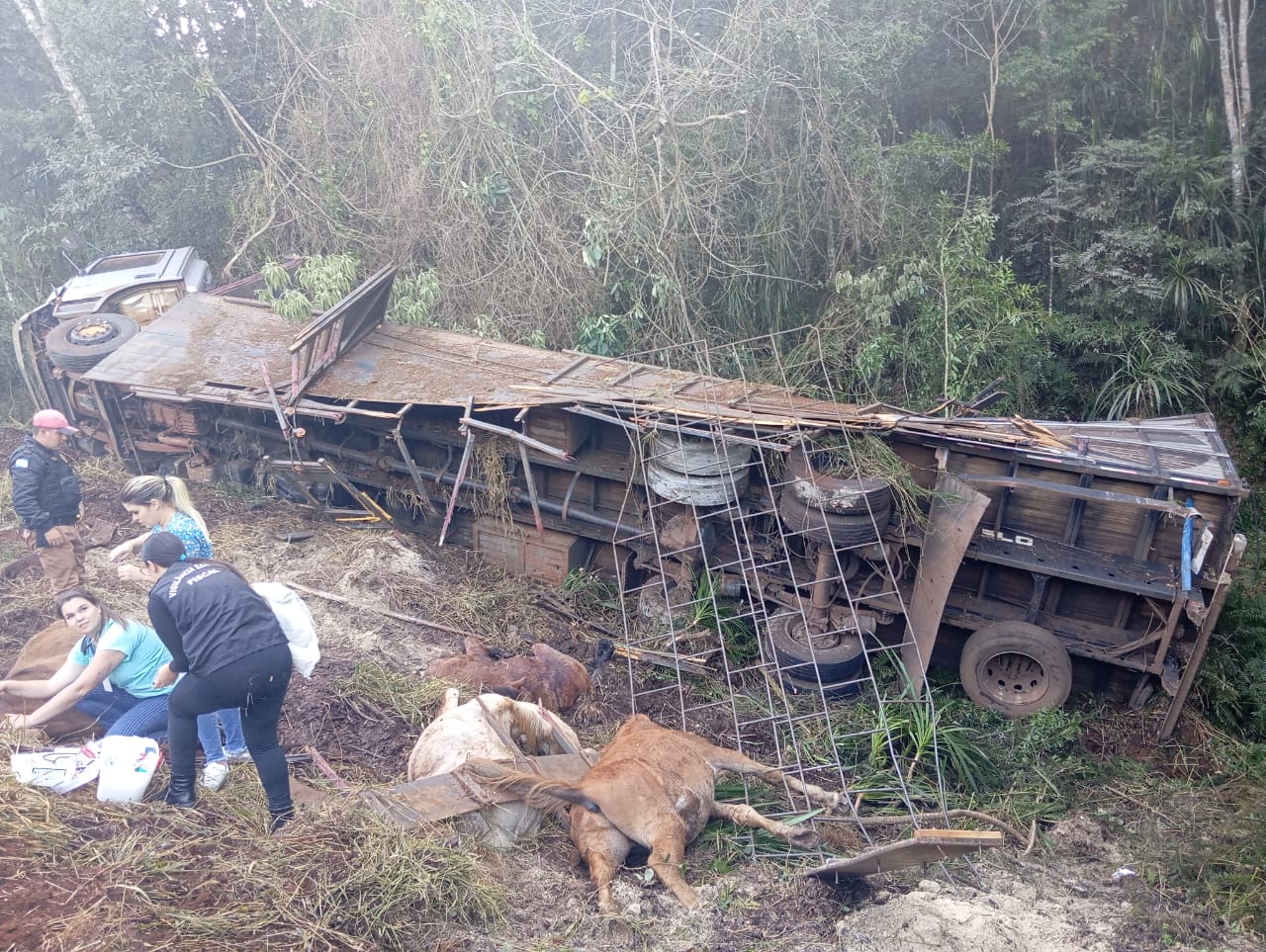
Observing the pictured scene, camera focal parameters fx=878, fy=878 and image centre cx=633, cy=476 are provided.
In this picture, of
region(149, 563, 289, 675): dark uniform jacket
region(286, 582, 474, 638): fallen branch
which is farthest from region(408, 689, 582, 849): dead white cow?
region(286, 582, 474, 638): fallen branch

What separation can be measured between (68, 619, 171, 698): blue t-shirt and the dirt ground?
65cm

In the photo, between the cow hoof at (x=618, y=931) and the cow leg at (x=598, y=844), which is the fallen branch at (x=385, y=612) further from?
the cow hoof at (x=618, y=931)

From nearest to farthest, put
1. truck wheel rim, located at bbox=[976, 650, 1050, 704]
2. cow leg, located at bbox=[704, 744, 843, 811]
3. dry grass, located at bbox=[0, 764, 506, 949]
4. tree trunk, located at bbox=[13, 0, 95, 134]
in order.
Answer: dry grass, located at bbox=[0, 764, 506, 949], cow leg, located at bbox=[704, 744, 843, 811], truck wheel rim, located at bbox=[976, 650, 1050, 704], tree trunk, located at bbox=[13, 0, 95, 134]

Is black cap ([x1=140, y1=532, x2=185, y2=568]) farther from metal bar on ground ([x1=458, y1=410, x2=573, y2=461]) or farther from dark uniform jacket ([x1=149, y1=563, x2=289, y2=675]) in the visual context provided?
metal bar on ground ([x1=458, y1=410, x2=573, y2=461])

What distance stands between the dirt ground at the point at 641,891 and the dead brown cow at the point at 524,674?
6.9 inches

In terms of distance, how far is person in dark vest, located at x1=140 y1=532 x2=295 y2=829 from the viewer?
4.06m

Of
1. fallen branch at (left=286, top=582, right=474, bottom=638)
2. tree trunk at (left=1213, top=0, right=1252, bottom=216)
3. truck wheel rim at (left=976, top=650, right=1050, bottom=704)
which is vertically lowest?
truck wheel rim at (left=976, top=650, right=1050, bottom=704)

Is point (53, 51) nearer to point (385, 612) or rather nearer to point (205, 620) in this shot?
point (385, 612)

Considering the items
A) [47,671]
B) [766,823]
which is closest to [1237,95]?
[766,823]

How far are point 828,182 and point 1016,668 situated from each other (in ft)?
21.1

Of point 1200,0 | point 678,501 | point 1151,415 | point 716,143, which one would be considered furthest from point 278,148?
point 1200,0

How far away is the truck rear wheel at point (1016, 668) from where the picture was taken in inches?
248

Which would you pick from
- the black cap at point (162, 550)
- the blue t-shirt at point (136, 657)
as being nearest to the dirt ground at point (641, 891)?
the blue t-shirt at point (136, 657)

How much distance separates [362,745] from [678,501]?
2.96m
